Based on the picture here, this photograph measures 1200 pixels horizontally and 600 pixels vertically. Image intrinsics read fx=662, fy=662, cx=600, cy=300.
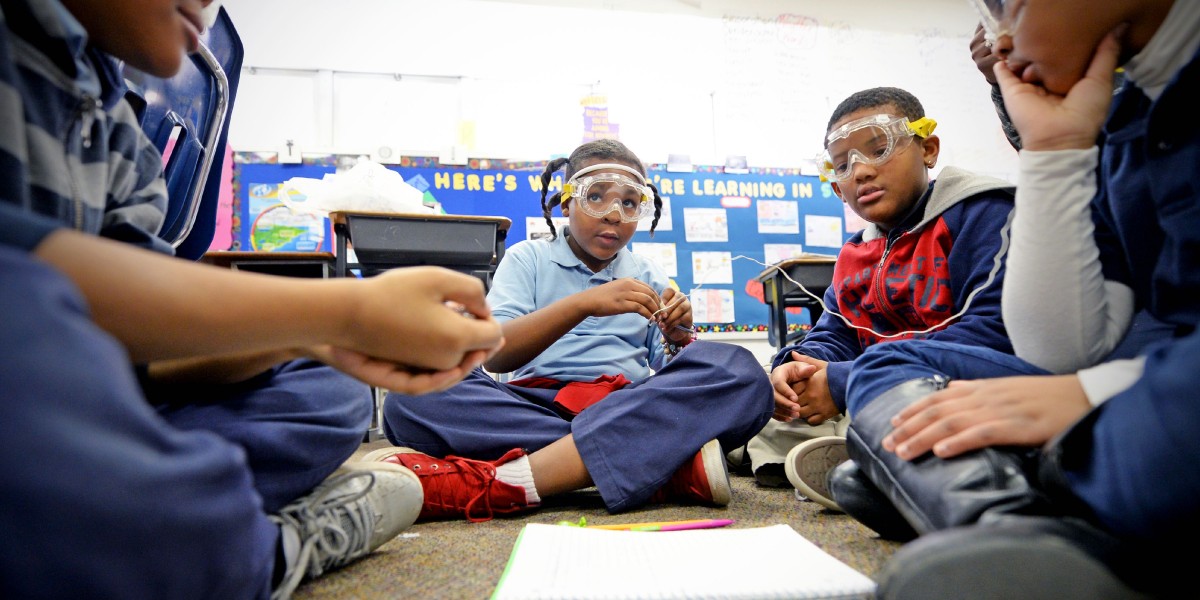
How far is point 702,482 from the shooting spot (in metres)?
1.11

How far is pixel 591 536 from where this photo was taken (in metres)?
0.76

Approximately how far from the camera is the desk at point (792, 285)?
2.47m

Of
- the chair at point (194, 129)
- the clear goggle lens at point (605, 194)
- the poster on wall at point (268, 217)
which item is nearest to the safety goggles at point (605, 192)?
the clear goggle lens at point (605, 194)

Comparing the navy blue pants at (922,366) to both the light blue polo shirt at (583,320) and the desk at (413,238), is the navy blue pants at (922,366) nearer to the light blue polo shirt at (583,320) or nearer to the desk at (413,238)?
the light blue polo shirt at (583,320)

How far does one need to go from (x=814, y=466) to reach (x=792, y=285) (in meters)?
1.63

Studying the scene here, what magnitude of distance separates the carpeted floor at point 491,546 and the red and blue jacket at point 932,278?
0.26 m


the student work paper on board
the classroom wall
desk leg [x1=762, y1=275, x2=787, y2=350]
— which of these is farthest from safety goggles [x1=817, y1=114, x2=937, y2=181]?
the classroom wall

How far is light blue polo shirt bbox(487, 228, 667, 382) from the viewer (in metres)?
1.42

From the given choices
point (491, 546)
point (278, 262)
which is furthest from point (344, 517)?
point (278, 262)

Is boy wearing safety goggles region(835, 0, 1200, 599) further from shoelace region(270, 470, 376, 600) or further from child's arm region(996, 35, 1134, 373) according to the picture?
shoelace region(270, 470, 376, 600)

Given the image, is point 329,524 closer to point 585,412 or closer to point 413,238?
point 585,412

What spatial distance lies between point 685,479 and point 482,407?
387mm

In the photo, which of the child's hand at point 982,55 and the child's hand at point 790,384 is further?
the child's hand at point 790,384

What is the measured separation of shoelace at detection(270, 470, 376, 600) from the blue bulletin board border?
2.61m
